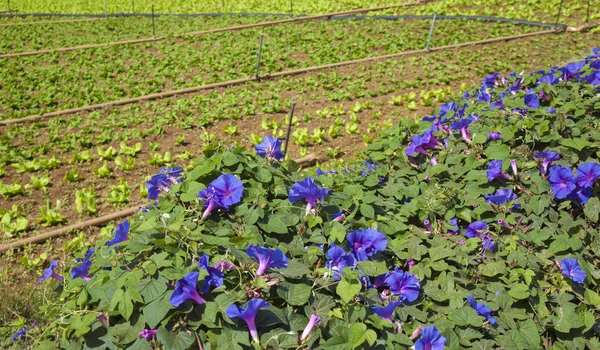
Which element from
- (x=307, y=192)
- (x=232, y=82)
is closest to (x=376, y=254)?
(x=307, y=192)

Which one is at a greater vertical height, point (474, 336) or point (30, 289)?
point (474, 336)

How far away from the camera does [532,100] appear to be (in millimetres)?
3438

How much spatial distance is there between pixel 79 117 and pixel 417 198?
5.29m

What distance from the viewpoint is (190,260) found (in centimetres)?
177

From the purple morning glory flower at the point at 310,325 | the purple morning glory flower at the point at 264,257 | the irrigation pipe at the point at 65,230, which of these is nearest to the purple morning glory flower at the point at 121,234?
the purple morning glory flower at the point at 264,257

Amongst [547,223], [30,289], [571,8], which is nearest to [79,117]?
[30,289]

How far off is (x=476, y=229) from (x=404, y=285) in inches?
26.8

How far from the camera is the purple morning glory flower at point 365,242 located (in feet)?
6.84

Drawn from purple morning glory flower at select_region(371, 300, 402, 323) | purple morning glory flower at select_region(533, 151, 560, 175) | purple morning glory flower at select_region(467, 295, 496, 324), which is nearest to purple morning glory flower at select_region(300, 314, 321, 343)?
purple morning glory flower at select_region(371, 300, 402, 323)

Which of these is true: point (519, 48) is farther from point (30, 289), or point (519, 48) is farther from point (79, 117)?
point (30, 289)

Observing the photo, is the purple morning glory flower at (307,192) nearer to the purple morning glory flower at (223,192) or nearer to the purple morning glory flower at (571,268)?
the purple morning glory flower at (223,192)

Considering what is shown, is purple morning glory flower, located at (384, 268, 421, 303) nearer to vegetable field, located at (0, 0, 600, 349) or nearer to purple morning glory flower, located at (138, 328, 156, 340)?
vegetable field, located at (0, 0, 600, 349)

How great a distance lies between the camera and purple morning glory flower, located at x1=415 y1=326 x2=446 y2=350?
5.90ft

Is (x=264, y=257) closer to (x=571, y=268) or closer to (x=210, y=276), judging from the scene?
(x=210, y=276)
